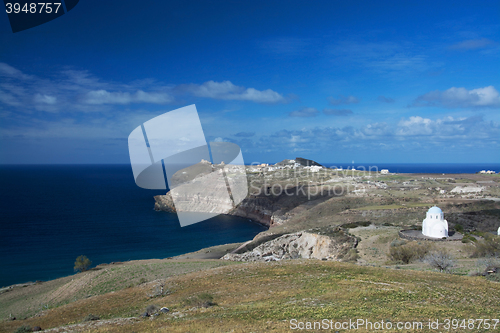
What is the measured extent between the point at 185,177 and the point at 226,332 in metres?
110

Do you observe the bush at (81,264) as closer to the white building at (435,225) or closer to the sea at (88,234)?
the sea at (88,234)

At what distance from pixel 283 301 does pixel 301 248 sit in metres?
29.4

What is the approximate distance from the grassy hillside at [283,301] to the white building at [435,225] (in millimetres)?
17374

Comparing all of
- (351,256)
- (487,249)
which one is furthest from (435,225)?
(351,256)

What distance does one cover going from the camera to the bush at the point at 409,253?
89.0ft

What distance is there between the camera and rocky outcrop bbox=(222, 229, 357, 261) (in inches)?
1441

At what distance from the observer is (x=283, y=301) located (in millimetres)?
13734

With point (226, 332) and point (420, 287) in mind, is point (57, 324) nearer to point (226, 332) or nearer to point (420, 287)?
point (226, 332)

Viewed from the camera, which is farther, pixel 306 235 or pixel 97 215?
pixel 97 215

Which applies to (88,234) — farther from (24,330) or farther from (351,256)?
(24,330)

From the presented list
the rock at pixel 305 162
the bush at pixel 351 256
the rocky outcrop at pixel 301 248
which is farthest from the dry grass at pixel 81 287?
the rock at pixel 305 162

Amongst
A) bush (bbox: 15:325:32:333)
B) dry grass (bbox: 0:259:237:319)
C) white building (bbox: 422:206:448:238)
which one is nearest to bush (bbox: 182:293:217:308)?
bush (bbox: 15:325:32:333)

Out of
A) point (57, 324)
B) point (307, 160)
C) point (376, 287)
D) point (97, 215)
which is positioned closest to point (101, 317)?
point (57, 324)

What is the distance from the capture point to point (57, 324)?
13.7 m
